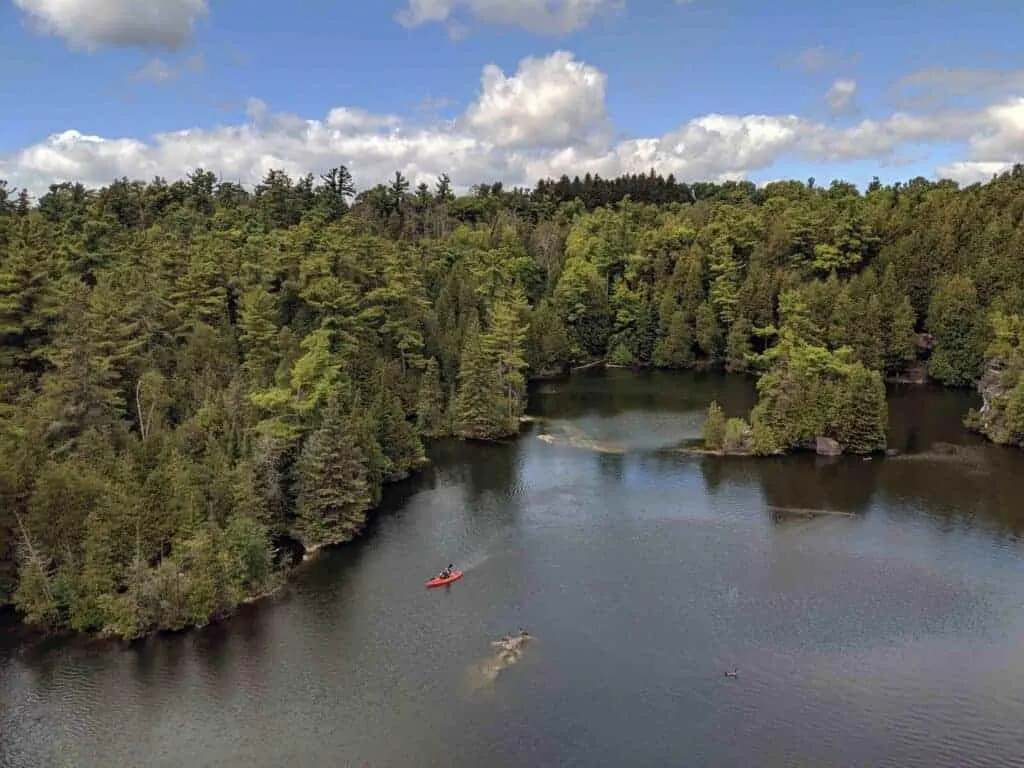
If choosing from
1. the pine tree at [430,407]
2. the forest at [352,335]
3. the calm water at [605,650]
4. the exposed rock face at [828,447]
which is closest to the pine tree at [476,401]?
the forest at [352,335]

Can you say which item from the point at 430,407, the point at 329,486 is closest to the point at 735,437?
the point at 430,407

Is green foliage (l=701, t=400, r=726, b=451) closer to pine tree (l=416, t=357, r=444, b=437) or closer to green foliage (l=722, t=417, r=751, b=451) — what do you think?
green foliage (l=722, t=417, r=751, b=451)

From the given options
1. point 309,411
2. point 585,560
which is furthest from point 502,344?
point 585,560

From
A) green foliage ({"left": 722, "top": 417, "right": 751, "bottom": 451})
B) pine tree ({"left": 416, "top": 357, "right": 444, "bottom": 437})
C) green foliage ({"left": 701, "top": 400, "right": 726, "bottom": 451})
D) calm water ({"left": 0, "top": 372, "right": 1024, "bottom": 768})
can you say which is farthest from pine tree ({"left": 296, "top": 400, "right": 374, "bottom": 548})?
green foliage ({"left": 722, "top": 417, "right": 751, "bottom": 451})

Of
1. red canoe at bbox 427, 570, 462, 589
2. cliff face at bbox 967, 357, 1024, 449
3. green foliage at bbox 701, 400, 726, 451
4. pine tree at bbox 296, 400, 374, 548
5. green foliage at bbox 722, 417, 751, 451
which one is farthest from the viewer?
cliff face at bbox 967, 357, 1024, 449

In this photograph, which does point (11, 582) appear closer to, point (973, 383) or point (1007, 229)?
point (973, 383)

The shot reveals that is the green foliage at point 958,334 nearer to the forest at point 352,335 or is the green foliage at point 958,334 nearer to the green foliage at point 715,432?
→ the forest at point 352,335
